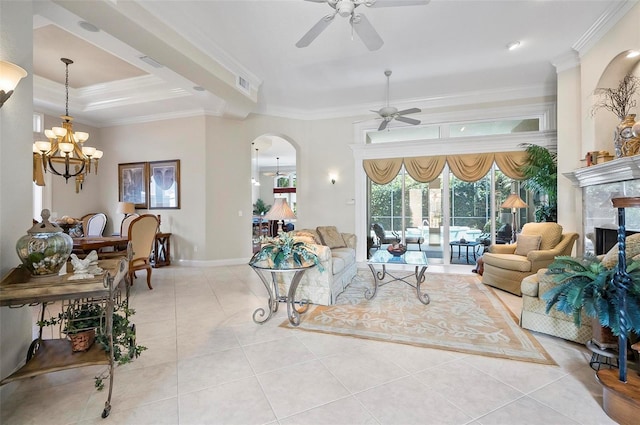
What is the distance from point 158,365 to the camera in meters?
2.36

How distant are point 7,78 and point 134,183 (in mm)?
5312

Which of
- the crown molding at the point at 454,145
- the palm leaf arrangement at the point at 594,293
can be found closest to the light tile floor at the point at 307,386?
the palm leaf arrangement at the point at 594,293

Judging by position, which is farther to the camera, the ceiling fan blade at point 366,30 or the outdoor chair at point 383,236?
the outdoor chair at point 383,236

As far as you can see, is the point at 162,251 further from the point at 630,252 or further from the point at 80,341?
the point at 630,252

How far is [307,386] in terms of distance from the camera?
2.06 meters

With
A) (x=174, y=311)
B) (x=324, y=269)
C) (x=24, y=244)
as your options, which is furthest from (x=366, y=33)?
(x=174, y=311)

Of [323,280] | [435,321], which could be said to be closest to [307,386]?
[323,280]

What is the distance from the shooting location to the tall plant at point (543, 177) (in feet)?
16.1

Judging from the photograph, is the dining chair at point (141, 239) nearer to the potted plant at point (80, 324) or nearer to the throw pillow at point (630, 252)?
the potted plant at point (80, 324)

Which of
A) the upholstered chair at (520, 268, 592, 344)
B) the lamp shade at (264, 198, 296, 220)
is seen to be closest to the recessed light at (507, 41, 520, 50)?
the upholstered chair at (520, 268, 592, 344)

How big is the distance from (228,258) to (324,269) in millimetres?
3475

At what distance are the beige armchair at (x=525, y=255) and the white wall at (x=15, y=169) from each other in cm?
532

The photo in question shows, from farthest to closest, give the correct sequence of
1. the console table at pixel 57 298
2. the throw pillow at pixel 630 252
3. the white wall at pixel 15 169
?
the throw pillow at pixel 630 252
the white wall at pixel 15 169
the console table at pixel 57 298

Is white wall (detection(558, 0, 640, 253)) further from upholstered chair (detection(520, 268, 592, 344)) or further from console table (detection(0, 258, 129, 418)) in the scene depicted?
console table (detection(0, 258, 129, 418))
